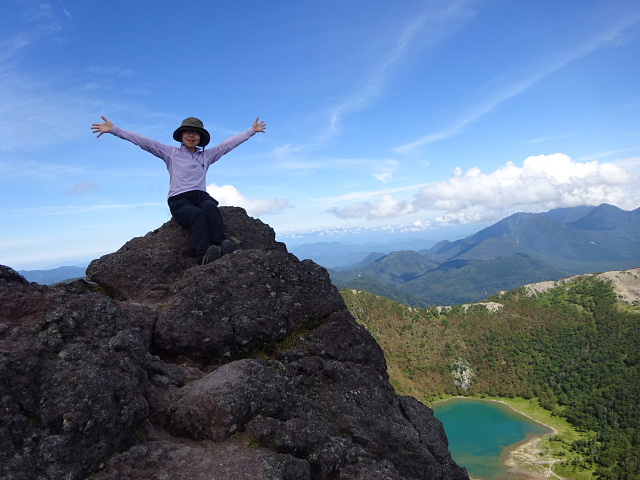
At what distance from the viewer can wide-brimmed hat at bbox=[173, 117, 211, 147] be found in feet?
36.0

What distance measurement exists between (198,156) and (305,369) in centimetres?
741

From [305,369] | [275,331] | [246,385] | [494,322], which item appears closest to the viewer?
[246,385]

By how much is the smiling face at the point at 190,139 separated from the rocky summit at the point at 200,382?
3.61 metres

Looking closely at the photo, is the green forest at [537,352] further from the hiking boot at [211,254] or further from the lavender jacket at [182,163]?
the lavender jacket at [182,163]

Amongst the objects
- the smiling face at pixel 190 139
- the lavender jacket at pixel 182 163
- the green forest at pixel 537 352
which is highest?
the smiling face at pixel 190 139

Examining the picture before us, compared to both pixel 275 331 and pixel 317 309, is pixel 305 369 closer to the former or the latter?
pixel 275 331

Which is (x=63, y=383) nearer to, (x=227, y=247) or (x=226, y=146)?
(x=227, y=247)

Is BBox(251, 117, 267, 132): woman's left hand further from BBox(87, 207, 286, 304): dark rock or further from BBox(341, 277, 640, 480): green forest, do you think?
BBox(341, 277, 640, 480): green forest

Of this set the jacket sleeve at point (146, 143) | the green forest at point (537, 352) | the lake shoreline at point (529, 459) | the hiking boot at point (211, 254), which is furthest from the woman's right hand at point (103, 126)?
the green forest at point (537, 352)

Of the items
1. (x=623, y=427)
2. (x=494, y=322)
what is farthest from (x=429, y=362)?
(x=623, y=427)

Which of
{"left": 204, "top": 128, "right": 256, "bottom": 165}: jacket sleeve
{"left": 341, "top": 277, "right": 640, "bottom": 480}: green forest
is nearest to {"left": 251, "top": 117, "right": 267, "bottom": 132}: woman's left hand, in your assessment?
{"left": 204, "top": 128, "right": 256, "bottom": 165}: jacket sleeve

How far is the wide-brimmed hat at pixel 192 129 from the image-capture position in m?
11.0

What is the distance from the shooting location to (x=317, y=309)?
10.1m

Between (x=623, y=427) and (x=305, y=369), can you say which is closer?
(x=305, y=369)
